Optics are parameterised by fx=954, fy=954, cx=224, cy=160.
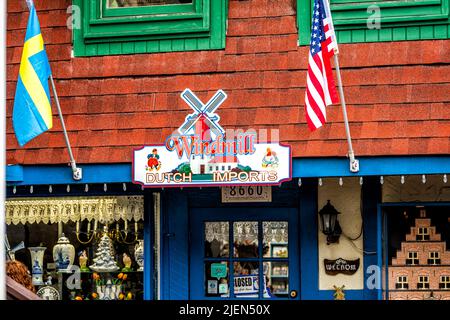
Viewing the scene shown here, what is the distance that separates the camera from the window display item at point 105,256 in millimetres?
11367

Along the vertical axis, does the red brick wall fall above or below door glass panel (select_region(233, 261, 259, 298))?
above

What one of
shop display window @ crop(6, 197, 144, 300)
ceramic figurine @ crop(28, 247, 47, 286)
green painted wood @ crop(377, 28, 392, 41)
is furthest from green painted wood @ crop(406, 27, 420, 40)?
ceramic figurine @ crop(28, 247, 47, 286)

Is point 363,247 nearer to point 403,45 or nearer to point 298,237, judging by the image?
point 298,237

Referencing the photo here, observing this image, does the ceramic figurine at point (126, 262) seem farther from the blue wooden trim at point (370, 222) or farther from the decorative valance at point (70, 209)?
the blue wooden trim at point (370, 222)

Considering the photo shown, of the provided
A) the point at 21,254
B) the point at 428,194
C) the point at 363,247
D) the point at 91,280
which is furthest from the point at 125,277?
the point at 428,194

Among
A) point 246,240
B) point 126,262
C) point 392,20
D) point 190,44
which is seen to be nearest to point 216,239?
point 246,240

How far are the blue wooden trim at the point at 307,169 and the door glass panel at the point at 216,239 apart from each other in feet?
4.14

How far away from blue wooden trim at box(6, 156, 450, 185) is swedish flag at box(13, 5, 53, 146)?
1.30m

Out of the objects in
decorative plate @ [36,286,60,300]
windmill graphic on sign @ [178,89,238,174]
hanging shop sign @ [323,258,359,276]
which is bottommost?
decorative plate @ [36,286,60,300]

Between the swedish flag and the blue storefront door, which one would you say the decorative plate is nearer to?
the blue storefront door

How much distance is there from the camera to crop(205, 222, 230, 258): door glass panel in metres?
11.4

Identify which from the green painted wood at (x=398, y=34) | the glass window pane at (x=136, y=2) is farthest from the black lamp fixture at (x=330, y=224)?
the glass window pane at (x=136, y=2)

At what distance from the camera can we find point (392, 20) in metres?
10.4

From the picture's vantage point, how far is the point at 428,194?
1067 centimetres
